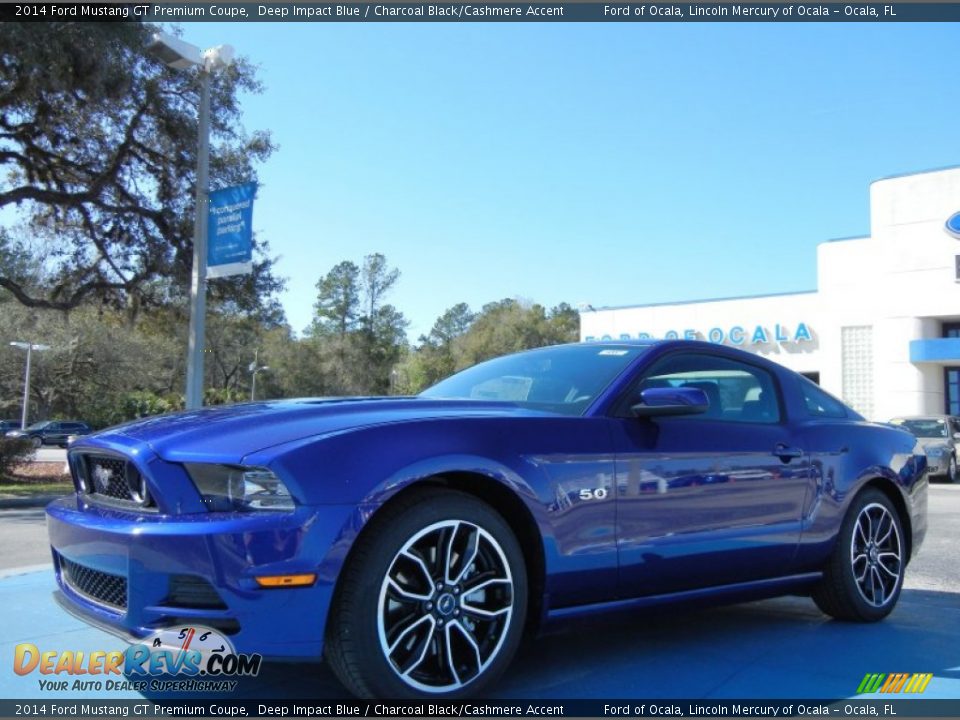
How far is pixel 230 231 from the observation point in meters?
12.8

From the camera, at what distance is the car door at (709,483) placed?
370cm

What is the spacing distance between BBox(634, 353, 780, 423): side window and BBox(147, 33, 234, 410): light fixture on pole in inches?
372

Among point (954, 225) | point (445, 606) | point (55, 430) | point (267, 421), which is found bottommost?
point (55, 430)

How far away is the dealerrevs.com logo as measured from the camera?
282 cm

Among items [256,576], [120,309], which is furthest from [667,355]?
[120,309]

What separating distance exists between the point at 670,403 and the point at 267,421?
1.68 m

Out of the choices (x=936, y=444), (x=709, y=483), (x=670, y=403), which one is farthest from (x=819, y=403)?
(x=936, y=444)

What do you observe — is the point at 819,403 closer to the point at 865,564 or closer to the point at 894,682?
the point at 865,564

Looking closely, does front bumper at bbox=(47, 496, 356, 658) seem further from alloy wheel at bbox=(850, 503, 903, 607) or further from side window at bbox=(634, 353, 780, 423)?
alloy wheel at bbox=(850, 503, 903, 607)

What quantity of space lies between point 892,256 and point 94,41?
29.2 metres

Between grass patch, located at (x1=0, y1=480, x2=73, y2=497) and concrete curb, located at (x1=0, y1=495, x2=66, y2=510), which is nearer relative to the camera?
concrete curb, located at (x1=0, y1=495, x2=66, y2=510)

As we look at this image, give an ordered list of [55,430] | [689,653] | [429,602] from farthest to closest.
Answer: [55,430] < [689,653] < [429,602]

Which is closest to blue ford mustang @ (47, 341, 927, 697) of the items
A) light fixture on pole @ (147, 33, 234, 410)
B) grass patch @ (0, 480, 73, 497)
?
light fixture on pole @ (147, 33, 234, 410)

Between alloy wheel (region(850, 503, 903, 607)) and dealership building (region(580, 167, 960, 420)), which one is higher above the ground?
dealership building (region(580, 167, 960, 420))
